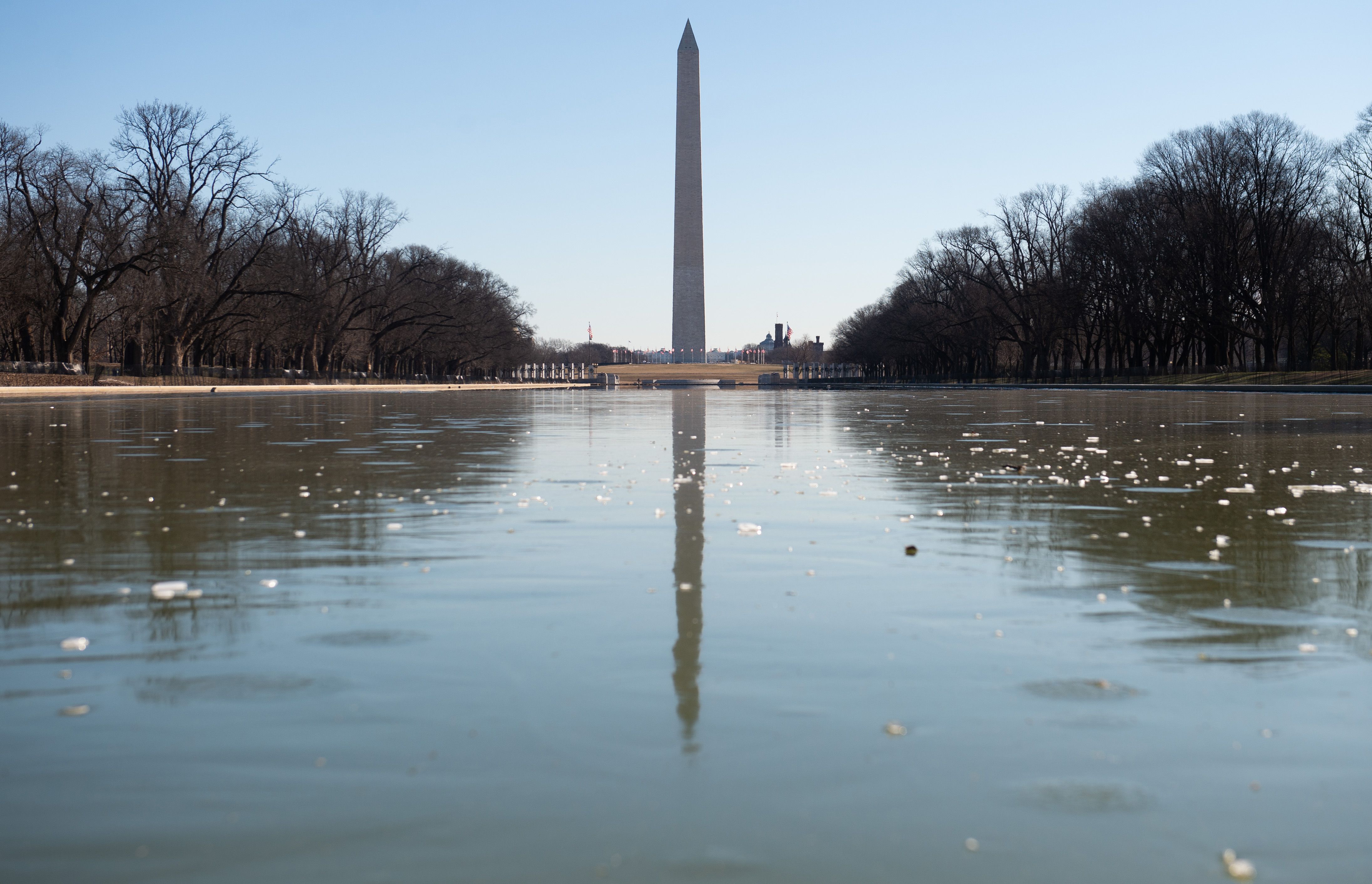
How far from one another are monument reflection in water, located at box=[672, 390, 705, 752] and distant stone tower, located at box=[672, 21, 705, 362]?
78.0 metres

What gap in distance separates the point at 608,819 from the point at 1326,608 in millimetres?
4240

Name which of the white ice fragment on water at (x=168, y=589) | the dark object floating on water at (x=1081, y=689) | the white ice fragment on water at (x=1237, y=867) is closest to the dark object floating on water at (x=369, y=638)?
the white ice fragment on water at (x=168, y=589)

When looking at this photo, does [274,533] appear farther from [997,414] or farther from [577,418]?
[997,414]

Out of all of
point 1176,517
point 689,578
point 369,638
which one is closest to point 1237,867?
point 369,638

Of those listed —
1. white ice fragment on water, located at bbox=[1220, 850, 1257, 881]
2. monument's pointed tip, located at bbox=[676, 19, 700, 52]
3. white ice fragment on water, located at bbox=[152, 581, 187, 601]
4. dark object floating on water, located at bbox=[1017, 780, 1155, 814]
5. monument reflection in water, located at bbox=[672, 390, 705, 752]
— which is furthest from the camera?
monument's pointed tip, located at bbox=[676, 19, 700, 52]

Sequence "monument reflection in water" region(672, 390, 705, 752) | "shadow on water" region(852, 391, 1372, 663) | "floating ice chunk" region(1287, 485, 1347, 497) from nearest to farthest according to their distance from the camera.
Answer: "monument reflection in water" region(672, 390, 705, 752), "shadow on water" region(852, 391, 1372, 663), "floating ice chunk" region(1287, 485, 1347, 497)

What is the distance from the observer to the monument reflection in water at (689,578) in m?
4.11

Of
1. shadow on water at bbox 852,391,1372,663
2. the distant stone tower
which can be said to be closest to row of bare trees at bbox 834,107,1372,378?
the distant stone tower

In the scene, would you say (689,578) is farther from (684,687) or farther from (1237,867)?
(1237,867)

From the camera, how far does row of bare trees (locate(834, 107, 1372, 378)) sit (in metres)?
67.4

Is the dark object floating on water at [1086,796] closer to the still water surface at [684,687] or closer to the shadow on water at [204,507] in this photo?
the still water surface at [684,687]

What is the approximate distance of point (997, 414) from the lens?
3114 centimetres

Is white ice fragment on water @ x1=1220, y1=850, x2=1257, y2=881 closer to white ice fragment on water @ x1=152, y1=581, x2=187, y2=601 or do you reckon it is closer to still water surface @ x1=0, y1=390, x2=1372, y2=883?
still water surface @ x1=0, y1=390, x2=1372, y2=883

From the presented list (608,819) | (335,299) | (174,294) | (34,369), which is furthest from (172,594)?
(335,299)
